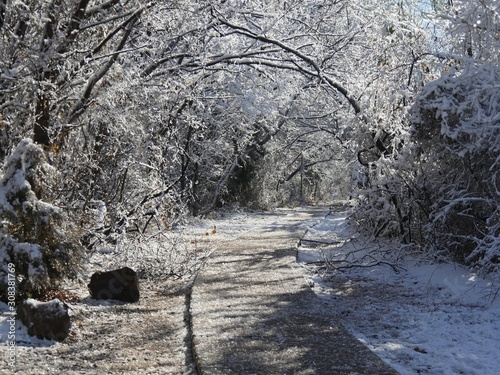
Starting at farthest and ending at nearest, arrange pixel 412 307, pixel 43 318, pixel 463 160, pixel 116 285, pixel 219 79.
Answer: pixel 219 79
pixel 463 160
pixel 116 285
pixel 412 307
pixel 43 318

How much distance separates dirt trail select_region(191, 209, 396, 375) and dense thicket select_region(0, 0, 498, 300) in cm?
157

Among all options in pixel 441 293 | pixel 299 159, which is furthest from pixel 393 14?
pixel 299 159

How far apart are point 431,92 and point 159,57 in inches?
189

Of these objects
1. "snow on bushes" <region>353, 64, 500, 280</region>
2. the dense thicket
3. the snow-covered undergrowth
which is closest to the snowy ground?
the snow-covered undergrowth

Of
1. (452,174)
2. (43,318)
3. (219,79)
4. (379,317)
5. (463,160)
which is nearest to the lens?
(43,318)

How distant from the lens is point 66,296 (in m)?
7.13

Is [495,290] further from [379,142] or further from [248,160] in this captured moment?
[248,160]

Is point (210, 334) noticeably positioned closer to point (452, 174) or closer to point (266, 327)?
point (266, 327)

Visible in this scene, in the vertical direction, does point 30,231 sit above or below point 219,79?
below

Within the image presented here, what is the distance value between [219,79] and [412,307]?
8127mm

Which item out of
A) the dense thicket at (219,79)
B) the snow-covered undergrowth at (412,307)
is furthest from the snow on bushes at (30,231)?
the snow-covered undergrowth at (412,307)

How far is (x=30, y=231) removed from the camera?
250 inches

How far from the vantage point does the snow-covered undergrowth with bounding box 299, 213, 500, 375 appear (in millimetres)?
5437

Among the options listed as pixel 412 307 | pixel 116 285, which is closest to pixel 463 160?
pixel 412 307
